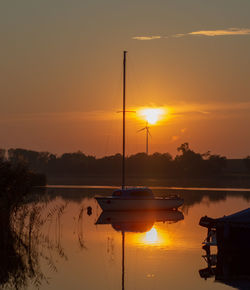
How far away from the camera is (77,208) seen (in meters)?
63.5

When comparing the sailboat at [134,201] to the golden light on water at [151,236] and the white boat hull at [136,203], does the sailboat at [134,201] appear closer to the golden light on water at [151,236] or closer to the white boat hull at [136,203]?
the white boat hull at [136,203]

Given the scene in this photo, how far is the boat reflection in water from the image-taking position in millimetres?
45969

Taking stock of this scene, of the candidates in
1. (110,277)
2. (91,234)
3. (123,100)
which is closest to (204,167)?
(123,100)

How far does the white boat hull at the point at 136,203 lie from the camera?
62.4 metres

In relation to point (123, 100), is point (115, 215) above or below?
below

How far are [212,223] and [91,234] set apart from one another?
10531 mm

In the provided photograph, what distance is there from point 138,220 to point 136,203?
769cm

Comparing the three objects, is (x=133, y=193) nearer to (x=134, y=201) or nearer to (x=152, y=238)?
(x=134, y=201)

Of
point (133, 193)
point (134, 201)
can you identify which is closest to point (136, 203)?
point (134, 201)

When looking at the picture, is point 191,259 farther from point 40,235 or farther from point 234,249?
point 40,235

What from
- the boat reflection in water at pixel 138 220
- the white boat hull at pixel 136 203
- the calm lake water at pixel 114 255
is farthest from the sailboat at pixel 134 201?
the calm lake water at pixel 114 255

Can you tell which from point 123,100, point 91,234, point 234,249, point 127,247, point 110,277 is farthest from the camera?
point 123,100

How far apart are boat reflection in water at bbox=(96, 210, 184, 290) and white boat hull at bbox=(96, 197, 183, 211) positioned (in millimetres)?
388

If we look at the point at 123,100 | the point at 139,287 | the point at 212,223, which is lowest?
the point at 139,287
